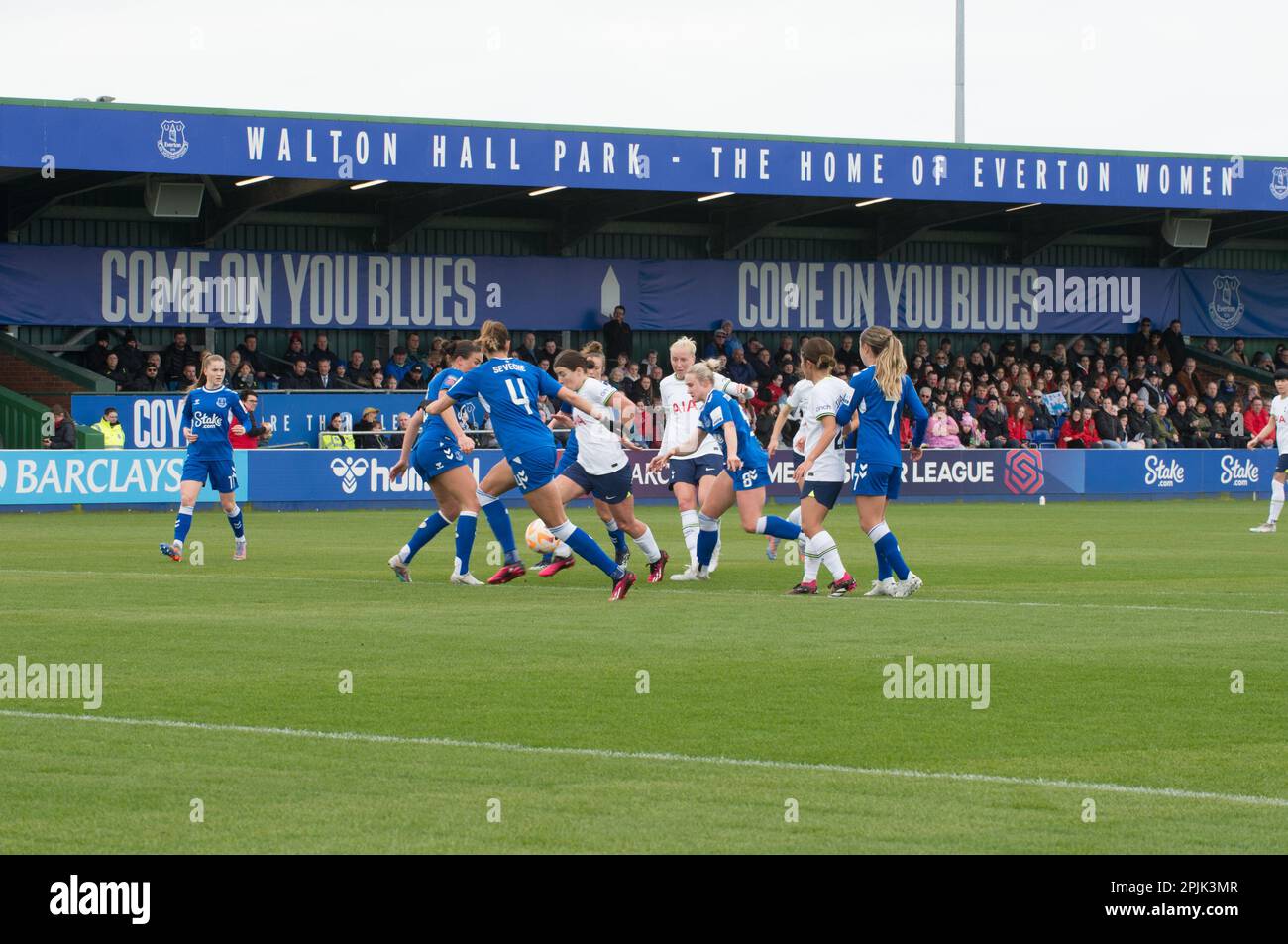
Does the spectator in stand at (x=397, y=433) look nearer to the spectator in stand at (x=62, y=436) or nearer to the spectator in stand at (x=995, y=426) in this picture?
the spectator in stand at (x=62, y=436)

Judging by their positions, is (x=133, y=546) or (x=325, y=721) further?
(x=133, y=546)

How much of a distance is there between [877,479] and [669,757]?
24.7ft

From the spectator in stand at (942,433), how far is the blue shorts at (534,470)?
23853 millimetres

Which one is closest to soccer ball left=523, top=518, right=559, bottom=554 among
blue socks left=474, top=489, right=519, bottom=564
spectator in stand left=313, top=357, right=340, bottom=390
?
blue socks left=474, top=489, right=519, bottom=564

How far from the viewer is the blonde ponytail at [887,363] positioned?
15586mm

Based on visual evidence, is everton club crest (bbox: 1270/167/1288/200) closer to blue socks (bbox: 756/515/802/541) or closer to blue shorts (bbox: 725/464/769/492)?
blue socks (bbox: 756/515/802/541)

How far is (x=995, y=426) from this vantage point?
40.3 meters

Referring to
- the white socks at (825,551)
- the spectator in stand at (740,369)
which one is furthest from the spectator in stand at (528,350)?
the white socks at (825,551)

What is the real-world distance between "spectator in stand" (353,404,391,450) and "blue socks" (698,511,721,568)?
695 inches

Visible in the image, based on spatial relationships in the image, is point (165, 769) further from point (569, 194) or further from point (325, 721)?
point (569, 194)

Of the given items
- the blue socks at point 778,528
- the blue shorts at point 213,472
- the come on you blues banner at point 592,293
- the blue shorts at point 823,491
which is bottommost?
the blue socks at point 778,528

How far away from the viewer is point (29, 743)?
8.84m
